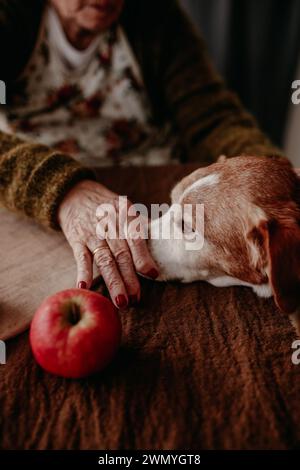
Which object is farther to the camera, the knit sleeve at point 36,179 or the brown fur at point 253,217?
the knit sleeve at point 36,179

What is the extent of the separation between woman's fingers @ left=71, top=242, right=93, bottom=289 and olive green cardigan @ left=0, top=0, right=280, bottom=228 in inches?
28.8

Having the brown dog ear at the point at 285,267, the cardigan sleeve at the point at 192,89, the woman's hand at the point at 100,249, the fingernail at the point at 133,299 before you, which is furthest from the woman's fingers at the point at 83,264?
the cardigan sleeve at the point at 192,89

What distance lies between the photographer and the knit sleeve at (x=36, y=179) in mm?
1133

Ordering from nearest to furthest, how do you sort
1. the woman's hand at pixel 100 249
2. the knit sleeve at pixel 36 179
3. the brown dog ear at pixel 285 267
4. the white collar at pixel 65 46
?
the brown dog ear at pixel 285 267 < the woman's hand at pixel 100 249 < the knit sleeve at pixel 36 179 < the white collar at pixel 65 46

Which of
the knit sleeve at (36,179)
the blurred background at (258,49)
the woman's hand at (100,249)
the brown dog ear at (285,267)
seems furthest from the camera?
the blurred background at (258,49)

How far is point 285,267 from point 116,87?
1.16 meters

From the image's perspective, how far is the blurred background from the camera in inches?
98.0

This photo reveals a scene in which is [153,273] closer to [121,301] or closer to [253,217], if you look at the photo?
[121,301]

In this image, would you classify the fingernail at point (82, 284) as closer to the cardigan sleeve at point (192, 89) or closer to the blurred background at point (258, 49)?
the cardigan sleeve at point (192, 89)

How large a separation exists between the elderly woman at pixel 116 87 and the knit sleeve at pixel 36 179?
0.27m

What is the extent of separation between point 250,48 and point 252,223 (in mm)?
2061

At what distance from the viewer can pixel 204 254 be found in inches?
41.5

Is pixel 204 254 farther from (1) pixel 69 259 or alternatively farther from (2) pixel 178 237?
(1) pixel 69 259

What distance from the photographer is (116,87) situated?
5.59 feet
